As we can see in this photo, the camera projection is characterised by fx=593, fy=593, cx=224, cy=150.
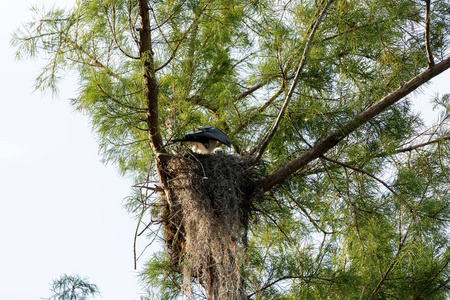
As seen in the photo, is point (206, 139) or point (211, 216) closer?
point (211, 216)

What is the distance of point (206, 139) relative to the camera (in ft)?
13.5

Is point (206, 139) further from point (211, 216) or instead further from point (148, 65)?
point (148, 65)

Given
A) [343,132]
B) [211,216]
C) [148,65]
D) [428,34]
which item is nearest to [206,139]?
[211,216]

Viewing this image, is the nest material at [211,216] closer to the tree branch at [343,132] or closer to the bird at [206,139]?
the bird at [206,139]

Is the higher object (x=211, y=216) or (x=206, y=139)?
(x=206, y=139)

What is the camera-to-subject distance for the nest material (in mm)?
3762

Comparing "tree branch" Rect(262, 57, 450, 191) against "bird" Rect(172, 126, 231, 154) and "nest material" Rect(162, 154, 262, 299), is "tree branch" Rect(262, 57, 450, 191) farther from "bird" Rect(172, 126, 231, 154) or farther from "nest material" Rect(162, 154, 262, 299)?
"bird" Rect(172, 126, 231, 154)

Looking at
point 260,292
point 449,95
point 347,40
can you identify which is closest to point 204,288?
point 260,292

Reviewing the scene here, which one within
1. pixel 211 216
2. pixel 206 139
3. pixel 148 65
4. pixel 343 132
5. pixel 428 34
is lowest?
pixel 211 216

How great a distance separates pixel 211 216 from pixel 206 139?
1.93ft

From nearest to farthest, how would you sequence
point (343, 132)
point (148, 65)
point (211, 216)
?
point (148, 65) → point (211, 216) → point (343, 132)

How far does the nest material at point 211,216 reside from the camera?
148 inches

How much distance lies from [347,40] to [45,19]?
7.49ft

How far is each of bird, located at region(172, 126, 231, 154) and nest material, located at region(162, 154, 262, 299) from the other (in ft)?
0.43
